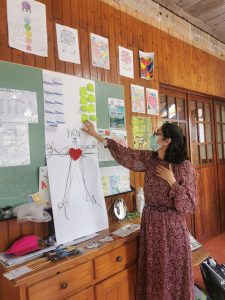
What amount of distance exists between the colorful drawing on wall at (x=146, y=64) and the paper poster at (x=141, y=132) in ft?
1.41

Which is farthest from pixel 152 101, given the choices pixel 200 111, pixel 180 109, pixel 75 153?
pixel 200 111

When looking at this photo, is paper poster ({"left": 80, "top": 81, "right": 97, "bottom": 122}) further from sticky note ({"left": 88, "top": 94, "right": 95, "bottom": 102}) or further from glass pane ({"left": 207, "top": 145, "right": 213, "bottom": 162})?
glass pane ({"left": 207, "top": 145, "right": 213, "bottom": 162})

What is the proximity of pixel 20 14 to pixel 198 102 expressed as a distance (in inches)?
101

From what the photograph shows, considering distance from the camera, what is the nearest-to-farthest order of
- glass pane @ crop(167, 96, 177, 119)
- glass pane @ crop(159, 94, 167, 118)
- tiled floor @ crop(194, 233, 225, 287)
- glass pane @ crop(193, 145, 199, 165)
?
tiled floor @ crop(194, 233, 225, 287) < glass pane @ crop(159, 94, 167, 118) < glass pane @ crop(167, 96, 177, 119) < glass pane @ crop(193, 145, 199, 165)

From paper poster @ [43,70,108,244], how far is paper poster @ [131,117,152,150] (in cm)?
54

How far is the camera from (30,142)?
1.58 meters

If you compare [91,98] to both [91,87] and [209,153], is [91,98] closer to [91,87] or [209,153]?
[91,87]

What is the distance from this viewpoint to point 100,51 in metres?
2.06

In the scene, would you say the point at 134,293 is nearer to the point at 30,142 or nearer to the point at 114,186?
the point at 114,186

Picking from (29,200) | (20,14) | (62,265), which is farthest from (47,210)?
(20,14)

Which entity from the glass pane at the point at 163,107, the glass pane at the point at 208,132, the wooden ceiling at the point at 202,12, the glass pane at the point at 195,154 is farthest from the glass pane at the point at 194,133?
the wooden ceiling at the point at 202,12

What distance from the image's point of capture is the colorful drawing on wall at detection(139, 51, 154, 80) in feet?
7.93

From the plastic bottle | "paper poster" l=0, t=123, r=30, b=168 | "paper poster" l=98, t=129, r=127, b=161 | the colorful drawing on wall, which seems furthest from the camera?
A: the colorful drawing on wall

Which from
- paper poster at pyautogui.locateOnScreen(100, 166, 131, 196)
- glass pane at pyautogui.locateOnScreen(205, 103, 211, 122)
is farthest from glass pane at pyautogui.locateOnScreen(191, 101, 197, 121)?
paper poster at pyautogui.locateOnScreen(100, 166, 131, 196)
